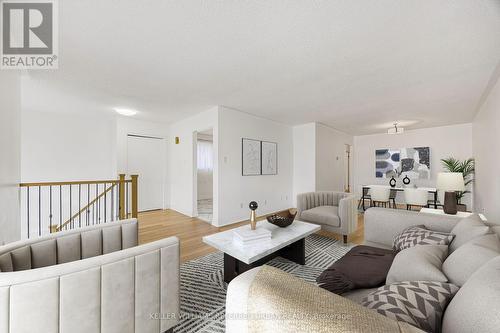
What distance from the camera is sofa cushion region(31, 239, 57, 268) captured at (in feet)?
4.28

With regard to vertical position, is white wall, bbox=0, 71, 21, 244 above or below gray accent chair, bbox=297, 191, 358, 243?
above

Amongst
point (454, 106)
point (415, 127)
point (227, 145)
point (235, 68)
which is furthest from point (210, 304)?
point (415, 127)

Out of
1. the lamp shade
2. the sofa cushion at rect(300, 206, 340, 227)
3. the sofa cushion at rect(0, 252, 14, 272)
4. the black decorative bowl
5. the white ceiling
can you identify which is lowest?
the sofa cushion at rect(300, 206, 340, 227)

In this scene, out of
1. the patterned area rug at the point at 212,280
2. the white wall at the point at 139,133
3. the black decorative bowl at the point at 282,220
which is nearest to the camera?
the patterned area rug at the point at 212,280

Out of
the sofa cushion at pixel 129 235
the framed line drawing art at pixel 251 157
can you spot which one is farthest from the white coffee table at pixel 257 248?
the framed line drawing art at pixel 251 157

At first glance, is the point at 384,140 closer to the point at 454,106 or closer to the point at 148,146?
the point at 454,106

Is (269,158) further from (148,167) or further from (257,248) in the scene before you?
(257,248)

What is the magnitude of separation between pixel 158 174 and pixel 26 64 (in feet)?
11.1

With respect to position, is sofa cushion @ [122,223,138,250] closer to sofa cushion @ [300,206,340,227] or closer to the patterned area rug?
the patterned area rug

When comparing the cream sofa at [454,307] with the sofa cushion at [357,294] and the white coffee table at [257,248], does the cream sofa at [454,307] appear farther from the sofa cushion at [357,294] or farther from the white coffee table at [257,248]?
the white coffee table at [257,248]

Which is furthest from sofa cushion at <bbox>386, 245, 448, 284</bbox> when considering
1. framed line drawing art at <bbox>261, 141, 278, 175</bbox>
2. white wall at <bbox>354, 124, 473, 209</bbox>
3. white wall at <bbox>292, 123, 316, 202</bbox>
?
white wall at <bbox>354, 124, 473, 209</bbox>

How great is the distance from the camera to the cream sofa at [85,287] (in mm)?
910

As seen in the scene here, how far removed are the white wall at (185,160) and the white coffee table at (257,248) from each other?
252 cm

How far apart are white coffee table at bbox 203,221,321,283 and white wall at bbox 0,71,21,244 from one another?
1830mm
